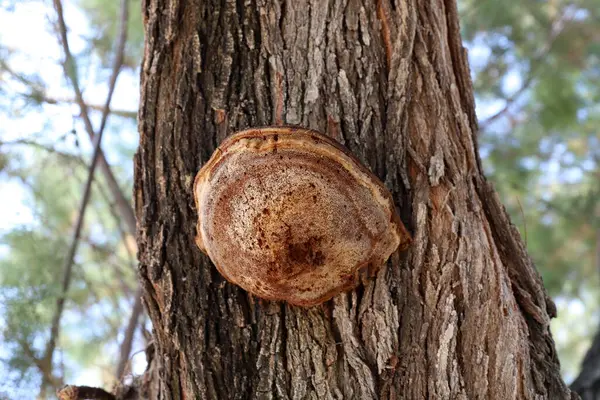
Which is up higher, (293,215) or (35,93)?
(35,93)

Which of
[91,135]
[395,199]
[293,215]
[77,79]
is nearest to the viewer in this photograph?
[293,215]

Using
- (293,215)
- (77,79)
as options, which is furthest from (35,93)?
(293,215)

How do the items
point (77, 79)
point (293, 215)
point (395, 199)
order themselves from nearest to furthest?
point (293, 215)
point (395, 199)
point (77, 79)

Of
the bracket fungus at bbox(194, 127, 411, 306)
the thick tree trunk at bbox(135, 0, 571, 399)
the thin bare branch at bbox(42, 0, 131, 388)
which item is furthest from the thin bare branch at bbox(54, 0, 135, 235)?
the bracket fungus at bbox(194, 127, 411, 306)

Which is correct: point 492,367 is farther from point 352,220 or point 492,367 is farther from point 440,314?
point 352,220

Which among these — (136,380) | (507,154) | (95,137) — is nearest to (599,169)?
(507,154)

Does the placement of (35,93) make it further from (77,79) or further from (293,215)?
(293,215)

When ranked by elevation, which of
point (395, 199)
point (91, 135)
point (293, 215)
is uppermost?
point (91, 135)
